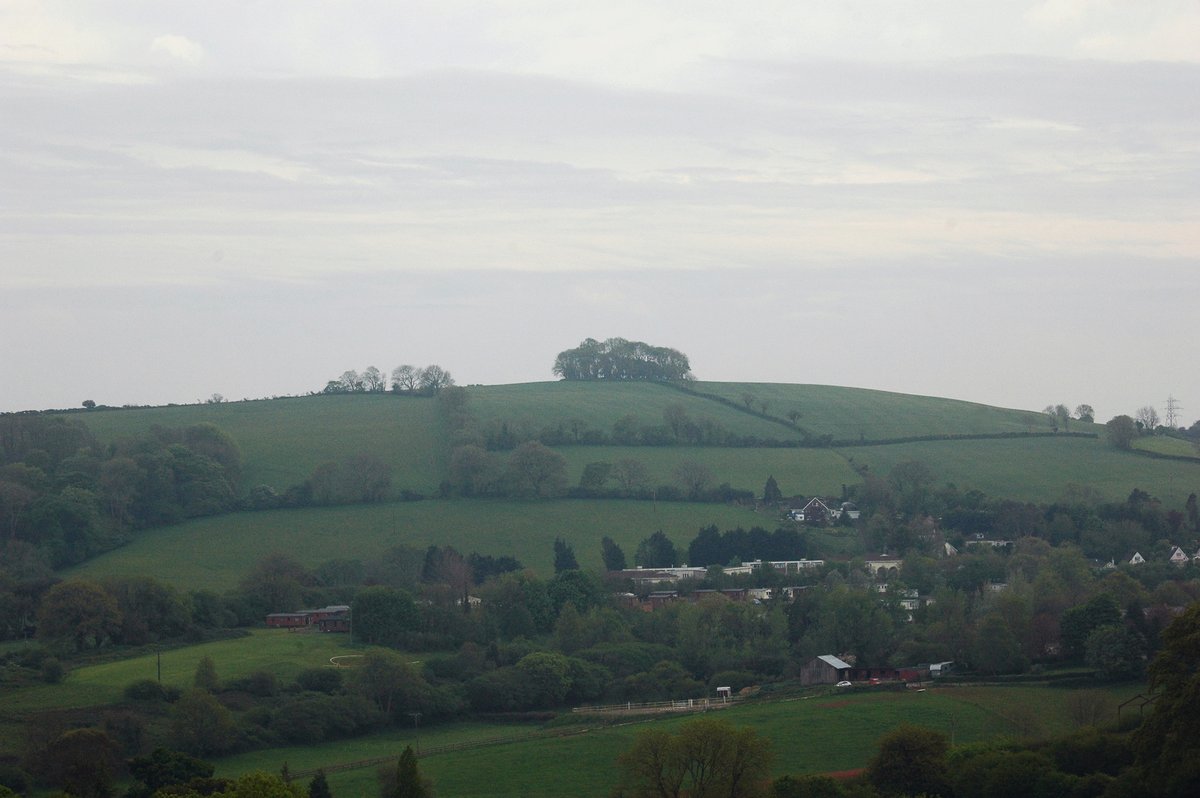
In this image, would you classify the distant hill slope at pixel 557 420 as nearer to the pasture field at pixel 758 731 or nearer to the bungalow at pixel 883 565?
the bungalow at pixel 883 565

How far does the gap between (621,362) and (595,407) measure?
95.3 feet

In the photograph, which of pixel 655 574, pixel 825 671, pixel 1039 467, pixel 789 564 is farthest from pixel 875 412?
pixel 825 671

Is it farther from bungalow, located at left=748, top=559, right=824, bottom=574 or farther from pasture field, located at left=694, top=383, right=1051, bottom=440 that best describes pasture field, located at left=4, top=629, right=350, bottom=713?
Answer: pasture field, located at left=694, top=383, right=1051, bottom=440

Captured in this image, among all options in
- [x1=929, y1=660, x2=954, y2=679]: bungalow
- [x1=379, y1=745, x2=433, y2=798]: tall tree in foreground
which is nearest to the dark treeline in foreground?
[x1=379, y1=745, x2=433, y2=798]: tall tree in foreground

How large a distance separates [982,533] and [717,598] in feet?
121

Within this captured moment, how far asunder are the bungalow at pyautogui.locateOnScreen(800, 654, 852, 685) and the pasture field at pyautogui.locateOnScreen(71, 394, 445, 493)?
53518 mm

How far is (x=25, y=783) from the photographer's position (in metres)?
57.2

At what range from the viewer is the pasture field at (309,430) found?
131 m

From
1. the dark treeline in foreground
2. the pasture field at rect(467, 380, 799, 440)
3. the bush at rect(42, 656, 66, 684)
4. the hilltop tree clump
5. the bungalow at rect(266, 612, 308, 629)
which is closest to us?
the bush at rect(42, 656, 66, 684)

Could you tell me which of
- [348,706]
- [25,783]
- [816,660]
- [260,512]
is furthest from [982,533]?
[25,783]

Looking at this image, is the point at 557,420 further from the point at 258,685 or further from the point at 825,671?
the point at 258,685

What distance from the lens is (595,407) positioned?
156 meters

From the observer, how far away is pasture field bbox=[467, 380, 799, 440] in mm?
147875

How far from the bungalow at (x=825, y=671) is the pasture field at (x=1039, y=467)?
A: 2154 inches
